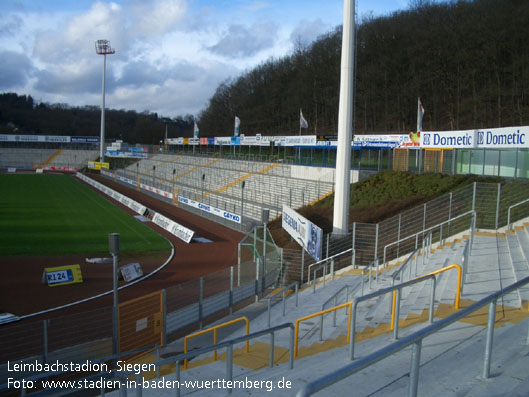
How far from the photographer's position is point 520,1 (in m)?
54.0

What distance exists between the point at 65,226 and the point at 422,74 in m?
46.2

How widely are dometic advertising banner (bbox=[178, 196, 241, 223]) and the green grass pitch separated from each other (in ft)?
20.3

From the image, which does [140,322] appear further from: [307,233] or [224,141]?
[224,141]

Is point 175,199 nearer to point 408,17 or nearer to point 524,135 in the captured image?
point 524,135

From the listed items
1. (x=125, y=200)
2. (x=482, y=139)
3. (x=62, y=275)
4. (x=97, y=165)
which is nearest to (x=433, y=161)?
(x=482, y=139)

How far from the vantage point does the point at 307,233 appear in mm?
17172

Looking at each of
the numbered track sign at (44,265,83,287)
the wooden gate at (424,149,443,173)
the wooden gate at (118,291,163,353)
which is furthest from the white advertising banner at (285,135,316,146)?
the wooden gate at (118,291,163,353)

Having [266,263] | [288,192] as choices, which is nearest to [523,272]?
[266,263]

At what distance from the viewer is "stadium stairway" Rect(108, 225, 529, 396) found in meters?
4.26

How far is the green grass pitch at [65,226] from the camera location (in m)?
24.4

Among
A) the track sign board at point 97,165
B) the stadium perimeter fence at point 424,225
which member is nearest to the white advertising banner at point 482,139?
the stadium perimeter fence at point 424,225

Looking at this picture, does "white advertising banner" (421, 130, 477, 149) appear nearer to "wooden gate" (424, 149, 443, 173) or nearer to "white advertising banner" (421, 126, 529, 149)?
"white advertising banner" (421, 126, 529, 149)

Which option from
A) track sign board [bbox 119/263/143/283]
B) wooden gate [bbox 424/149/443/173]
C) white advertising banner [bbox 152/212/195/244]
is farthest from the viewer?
wooden gate [bbox 424/149/443/173]

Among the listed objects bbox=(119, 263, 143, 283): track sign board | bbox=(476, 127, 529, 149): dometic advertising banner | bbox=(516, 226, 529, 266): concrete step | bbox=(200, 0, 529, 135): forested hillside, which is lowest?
bbox=(119, 263, 143, 283): track sign board
